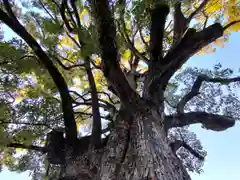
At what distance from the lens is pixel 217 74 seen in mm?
3967

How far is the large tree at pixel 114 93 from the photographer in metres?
2.74

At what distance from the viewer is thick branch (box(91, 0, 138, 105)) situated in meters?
2.79

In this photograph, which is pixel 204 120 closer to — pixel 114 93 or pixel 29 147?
pixel 114 93

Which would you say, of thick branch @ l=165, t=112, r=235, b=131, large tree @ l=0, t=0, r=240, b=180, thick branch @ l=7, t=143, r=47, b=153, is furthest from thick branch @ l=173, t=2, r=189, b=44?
thick branch @ l=7, t=143, r=47, b=153

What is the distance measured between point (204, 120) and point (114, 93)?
1.36 metres

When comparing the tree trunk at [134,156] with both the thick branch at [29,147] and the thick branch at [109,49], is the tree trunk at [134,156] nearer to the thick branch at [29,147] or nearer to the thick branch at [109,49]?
the thick branch at [109,49]

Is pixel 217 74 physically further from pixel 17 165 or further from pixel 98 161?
pixel 17 165

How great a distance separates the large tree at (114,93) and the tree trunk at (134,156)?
11 mm

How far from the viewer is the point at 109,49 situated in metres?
2.86

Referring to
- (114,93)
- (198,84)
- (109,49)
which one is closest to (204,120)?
(198,84)

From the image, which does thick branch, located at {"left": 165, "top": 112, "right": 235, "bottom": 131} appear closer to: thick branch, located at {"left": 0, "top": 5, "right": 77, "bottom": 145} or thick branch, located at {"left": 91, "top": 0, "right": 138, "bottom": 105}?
thick branch, located at {"left": 91, "top": 0, "right": 138, "bottom": 105}

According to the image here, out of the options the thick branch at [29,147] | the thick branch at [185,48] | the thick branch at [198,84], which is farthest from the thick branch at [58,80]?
the thick branch at [198,84]

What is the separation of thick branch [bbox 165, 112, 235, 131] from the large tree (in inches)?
0.5

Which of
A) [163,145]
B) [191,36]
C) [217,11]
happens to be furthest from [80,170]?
[217,11]
